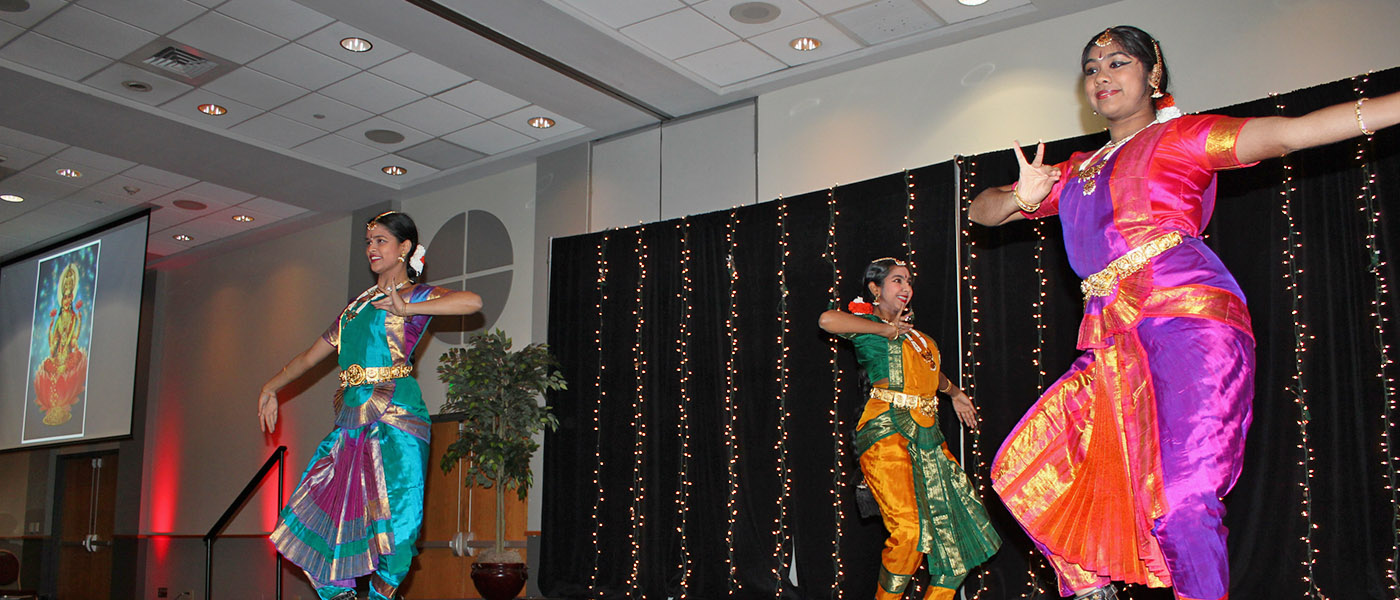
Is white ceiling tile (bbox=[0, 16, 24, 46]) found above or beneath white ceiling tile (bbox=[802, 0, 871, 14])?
beneath

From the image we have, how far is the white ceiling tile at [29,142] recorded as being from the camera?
8.00 meters

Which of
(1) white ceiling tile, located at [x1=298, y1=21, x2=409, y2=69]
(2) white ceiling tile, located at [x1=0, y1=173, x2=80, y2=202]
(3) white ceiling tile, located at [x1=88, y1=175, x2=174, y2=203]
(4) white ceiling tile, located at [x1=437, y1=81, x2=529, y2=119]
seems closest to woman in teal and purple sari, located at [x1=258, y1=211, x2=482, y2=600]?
(1) white ceiling tile, located at [x1=298, y1=21, x2=409, y2=69]

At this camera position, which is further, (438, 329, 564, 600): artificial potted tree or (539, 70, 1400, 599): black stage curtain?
(438, 329, 564, 600): artificial potted tree

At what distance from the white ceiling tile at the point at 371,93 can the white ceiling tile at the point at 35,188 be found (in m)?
3.71

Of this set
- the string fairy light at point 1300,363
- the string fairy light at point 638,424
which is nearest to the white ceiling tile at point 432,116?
the string fairy light at point 638,424

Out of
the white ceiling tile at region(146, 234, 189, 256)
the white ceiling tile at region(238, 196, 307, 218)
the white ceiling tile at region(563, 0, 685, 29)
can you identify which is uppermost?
the white ceiling tile at region(563, 0, 685, 29)

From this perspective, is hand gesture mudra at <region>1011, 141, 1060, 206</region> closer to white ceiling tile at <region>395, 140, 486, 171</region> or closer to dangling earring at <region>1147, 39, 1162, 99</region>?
dangling earring at <region>1147, 39, 1162, 99</region>

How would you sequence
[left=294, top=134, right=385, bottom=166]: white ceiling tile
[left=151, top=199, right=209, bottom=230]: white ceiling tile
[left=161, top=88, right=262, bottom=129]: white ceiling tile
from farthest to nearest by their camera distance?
[left=151, top=199, right=209, bottom=230]: white ceiling tile < [left=294, top=134, right=385, bottom=166]: white ceiling tile < [left=161, top=88, right=262, bottom=129]: white ceiling tile

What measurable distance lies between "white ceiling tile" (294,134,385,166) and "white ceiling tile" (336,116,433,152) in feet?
0.31

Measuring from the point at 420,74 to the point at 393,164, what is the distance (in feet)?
6.50

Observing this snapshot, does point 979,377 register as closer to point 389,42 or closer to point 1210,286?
point 1210,286

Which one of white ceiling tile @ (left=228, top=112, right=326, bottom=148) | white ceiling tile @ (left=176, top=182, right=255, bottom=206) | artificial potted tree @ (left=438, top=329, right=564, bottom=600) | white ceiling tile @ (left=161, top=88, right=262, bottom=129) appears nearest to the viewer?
artificial potted tree @ (left=438, top=329, right=564, bottom=600)

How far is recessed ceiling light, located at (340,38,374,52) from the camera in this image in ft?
21.4

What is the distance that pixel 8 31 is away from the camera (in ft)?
20.9
